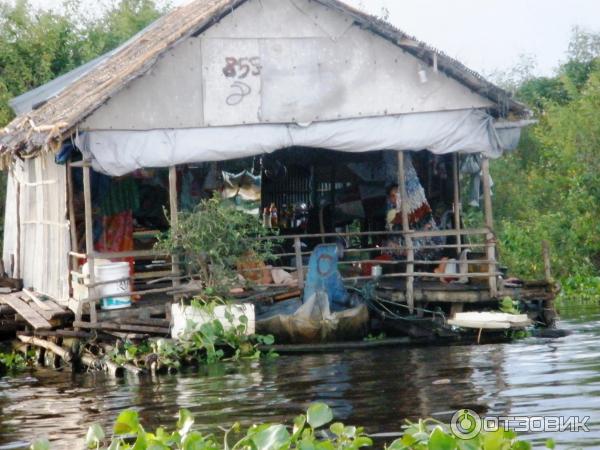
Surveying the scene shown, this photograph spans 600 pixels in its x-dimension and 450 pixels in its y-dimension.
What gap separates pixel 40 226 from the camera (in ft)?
58.2

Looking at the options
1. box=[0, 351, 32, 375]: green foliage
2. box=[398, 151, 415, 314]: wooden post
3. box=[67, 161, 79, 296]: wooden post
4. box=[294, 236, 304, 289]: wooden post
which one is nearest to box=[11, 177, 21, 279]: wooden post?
box=[0, 351, 32, 375]: green foliage

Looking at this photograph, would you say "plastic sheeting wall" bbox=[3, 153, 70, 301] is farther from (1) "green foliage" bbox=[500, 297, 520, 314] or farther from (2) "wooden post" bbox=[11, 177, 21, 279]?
(1) "green foliage" bbox=[500, 297, 520, 314]

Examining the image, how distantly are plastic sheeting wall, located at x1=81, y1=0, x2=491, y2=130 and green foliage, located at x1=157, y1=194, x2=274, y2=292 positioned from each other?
57.9 inches

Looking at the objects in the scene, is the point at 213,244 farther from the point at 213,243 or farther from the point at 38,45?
the point at 38,45

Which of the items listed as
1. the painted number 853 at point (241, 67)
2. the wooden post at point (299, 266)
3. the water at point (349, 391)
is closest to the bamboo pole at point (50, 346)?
the water at point (349, 391)

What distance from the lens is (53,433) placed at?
35.9ft

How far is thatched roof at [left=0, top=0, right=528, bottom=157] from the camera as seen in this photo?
14547mm

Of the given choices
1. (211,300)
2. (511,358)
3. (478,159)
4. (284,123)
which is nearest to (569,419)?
(511,358)

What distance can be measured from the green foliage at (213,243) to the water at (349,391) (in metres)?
1.19

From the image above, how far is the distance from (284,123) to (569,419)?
695 cm

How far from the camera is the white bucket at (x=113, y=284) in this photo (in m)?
14.8

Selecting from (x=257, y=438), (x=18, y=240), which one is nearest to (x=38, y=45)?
(x=18, y=240)

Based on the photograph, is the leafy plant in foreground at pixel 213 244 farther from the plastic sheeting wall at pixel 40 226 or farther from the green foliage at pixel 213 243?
the plastic sheeting wall at pixel 40 226

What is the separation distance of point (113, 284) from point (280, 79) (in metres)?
3.49
